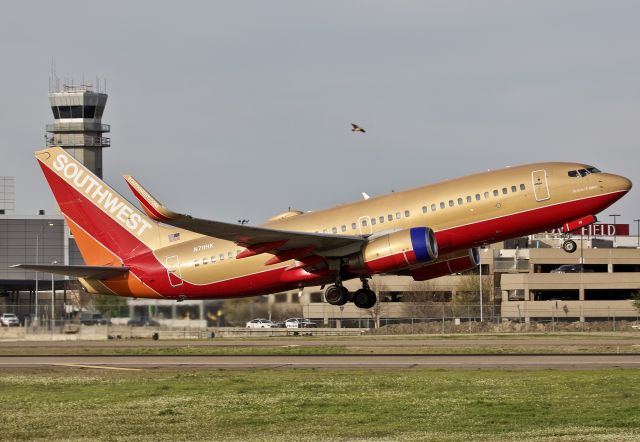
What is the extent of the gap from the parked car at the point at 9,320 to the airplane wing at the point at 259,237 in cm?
2495

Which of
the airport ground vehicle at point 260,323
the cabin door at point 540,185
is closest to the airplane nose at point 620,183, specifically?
the cabin door at point 540,185

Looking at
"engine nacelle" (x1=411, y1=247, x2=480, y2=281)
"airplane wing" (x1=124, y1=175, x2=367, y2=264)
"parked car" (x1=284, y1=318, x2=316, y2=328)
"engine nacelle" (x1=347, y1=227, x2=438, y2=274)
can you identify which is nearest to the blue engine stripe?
"engine nacelle" (x1=347, y1=227, x2=438, y2=274)

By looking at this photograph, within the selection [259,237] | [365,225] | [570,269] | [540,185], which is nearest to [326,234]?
[365,225]

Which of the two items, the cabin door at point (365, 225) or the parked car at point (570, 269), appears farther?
the parked car at point (570, 269)

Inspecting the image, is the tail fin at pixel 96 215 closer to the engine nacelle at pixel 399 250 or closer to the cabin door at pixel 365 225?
the cabin door at pixel 365 225

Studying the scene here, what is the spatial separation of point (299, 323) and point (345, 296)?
84.6 ft

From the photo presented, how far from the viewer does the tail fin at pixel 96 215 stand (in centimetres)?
6072

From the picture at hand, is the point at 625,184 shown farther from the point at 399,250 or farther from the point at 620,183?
the point at 399,250

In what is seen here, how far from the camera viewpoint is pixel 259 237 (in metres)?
53.4

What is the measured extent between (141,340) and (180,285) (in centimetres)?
1411

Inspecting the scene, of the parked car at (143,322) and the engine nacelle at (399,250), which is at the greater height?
the engine nacelle at (399,250)

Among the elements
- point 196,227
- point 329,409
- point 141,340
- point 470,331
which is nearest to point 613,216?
point 470,331

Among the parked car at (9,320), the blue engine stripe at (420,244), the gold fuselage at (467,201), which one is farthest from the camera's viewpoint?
the parked car at (9,320)

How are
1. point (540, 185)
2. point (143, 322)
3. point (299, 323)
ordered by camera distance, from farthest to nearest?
1. point (299, 323)
2. point (143, 322)
3. point (540, 185)
